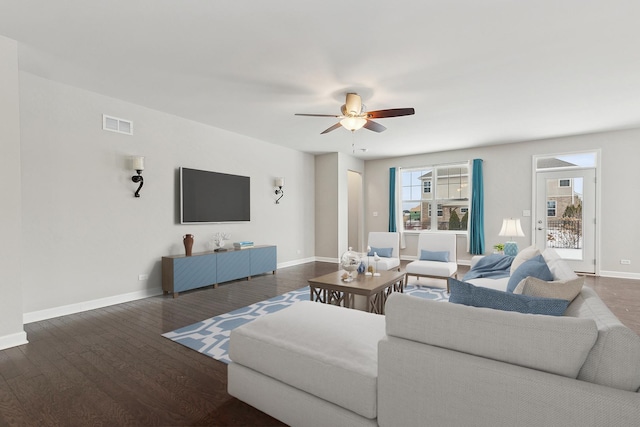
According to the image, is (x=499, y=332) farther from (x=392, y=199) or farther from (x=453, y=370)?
(x=392, y=199)

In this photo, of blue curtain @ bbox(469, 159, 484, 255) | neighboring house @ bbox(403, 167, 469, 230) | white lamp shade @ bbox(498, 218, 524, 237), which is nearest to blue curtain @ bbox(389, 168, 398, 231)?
neighboring house @ bbox(403, 167, 469, 230)

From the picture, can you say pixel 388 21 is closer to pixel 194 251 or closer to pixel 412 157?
pixel 194 251

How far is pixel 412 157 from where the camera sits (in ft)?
25.6

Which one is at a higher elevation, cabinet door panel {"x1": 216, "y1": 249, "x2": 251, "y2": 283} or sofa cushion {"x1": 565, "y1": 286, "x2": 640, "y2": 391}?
sofa cushion {"x1": 565, "y1": 286, "x2": 640, "y2": 391}

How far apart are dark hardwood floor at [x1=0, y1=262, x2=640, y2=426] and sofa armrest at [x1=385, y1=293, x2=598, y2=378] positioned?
1.05 m

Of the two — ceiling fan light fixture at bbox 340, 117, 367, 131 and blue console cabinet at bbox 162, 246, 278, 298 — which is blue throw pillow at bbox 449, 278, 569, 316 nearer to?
ceiling fan light fixture at bbox 340, 117, 367, 131

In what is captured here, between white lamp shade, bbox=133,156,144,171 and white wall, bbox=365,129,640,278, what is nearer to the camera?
white lamp shade, bbox=133,156,144,171

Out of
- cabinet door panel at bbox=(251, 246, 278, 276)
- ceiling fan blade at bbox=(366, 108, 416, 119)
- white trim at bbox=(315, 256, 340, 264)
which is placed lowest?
white trim at bbox=(315, 256, 340, 264)

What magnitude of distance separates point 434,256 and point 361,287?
243 cm

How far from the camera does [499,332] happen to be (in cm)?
121

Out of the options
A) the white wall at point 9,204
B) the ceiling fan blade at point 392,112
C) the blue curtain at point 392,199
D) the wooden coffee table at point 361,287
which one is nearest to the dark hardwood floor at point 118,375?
the white wall at point 9,204

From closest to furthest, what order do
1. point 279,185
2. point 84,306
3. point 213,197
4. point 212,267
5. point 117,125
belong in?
point 84,306, point 117,125, point 212,267, point 213,197, point 279,185

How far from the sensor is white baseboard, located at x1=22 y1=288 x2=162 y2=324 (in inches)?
132

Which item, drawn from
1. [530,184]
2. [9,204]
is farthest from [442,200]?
[9,204]
